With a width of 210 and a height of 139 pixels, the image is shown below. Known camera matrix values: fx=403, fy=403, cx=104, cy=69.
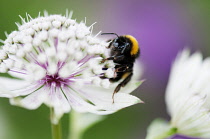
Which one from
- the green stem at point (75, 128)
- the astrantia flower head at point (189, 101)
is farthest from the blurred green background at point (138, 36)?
the astrantia flower head at point (189, 101)

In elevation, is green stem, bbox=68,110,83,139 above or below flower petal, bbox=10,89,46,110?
below

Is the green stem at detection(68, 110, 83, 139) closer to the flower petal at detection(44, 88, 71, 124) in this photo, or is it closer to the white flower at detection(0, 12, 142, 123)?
the white flower at detection(0, 12, 142, 123)

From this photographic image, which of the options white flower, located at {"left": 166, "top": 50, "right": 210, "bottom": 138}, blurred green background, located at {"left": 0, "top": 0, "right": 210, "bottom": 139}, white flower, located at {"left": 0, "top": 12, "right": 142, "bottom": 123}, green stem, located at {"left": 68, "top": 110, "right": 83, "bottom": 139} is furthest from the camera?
blurred green background, located at {"left": 0, "top": 0, "right": 210, "bottom": 139}

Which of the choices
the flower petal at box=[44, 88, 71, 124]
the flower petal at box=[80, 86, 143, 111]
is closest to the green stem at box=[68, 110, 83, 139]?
the flower petal at box=[80, 86, 143, 111]

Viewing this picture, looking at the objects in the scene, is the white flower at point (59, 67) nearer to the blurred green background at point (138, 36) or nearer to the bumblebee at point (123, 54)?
the bumblebee at point (123, 54)

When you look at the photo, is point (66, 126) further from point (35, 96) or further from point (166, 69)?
point (35, 96)

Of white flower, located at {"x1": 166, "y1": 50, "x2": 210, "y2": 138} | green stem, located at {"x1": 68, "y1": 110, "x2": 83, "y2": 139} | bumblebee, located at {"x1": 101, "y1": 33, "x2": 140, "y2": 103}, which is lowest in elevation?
green stem, located at {"x1": 68, "y1": 110, "x2": 83, "y2": 139}
